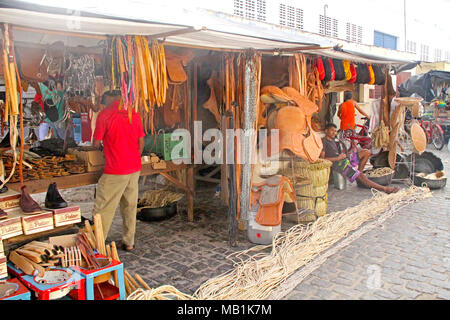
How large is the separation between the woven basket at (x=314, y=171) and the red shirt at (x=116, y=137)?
2524 mm

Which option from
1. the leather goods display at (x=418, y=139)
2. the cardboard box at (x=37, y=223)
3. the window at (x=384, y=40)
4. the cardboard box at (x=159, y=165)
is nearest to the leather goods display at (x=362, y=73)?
the leather goods display at (x=418, y=139)

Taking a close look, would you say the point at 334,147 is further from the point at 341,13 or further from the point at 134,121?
the point at 341,13

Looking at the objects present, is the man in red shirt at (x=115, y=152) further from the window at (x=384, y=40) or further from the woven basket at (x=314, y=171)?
the window at (x=384, y=40)

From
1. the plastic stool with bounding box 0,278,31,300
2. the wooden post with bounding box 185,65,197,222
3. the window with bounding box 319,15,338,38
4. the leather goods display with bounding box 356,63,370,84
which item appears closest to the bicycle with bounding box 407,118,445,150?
the window with bounding box 319,15,338,38

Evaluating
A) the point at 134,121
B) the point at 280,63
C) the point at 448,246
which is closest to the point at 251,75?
the point at 280,63

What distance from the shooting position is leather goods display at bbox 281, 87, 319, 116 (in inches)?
189

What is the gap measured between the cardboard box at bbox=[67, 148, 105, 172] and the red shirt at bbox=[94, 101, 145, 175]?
407 millimetres

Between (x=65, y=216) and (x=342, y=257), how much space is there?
2.78 metres

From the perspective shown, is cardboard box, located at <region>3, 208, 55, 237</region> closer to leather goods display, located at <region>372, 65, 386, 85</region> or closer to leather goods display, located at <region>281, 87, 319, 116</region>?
leather goods display, located at <region>281, 87, 319, 116</region>

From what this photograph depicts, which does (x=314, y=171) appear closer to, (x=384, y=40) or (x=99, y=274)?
(x=99, y=274)

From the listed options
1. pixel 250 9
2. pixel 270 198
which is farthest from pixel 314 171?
pixel 250 9

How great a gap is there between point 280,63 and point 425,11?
1602cm

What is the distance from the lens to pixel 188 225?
206 inches

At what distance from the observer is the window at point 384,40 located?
48.1 feet
